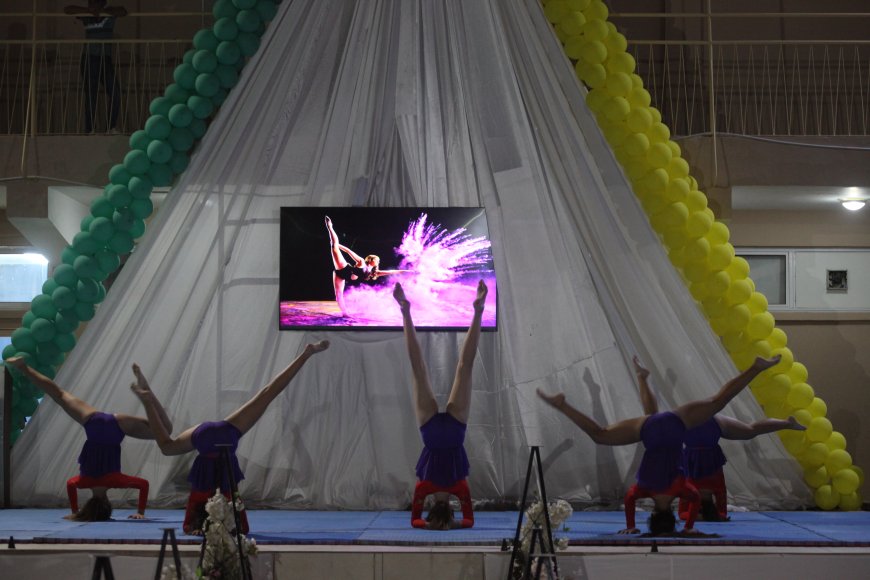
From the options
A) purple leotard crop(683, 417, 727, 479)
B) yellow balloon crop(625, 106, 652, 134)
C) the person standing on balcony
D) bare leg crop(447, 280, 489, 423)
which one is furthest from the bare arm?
the person standing on balcony

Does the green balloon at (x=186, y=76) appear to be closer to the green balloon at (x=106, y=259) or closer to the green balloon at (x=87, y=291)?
the green balloon at (x=106, y=259)

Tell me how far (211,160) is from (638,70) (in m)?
3.62

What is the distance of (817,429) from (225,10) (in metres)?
4.53

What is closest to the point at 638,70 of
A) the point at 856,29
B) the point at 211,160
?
the point at 856,29

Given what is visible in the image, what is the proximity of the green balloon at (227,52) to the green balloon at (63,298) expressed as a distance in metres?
1.75

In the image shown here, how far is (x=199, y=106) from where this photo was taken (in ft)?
21.5

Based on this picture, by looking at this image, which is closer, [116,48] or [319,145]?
[319,145]

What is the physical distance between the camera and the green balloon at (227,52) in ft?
21.4

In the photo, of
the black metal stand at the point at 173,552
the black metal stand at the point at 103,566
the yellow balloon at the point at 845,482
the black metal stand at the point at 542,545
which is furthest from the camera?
the yellow balloon at the point at 845,482

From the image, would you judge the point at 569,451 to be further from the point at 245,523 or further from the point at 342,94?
the point at 342,94

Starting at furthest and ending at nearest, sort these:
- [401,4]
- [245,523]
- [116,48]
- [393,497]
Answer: [116,48] < [401,4] < [393,497] < [245,523]

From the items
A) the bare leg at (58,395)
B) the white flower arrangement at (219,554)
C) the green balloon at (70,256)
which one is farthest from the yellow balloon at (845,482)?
the green balloon at (70,256)

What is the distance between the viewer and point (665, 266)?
627 cm

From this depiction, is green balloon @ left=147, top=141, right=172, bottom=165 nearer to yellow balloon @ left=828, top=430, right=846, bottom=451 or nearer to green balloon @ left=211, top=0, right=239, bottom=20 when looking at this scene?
green balloon @ left=211, top=0, right=239, bottom=20
